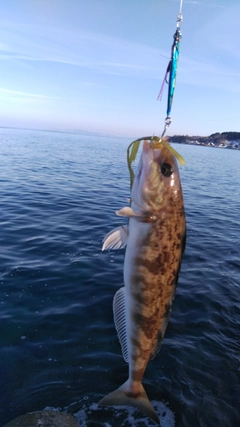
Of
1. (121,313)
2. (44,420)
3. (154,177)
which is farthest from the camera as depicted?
(44,420)

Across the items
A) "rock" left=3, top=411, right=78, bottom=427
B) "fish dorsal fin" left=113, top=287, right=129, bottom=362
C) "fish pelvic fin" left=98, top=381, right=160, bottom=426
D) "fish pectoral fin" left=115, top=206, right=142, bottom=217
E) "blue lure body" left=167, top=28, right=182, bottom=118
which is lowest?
"rock" left=3, top=411, right=78, bottom=427

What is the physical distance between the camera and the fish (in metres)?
3.71

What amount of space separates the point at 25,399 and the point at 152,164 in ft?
18.1

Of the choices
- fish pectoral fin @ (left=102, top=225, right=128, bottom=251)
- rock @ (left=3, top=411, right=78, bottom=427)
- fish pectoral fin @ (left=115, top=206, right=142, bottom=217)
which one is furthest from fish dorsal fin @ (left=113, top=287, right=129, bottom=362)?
rock @ (left=3, top=411, right=78, bottom=427)

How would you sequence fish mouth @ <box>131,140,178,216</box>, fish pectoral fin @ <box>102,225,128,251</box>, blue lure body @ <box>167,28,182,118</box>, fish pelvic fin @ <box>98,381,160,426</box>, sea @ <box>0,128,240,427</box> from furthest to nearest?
blue lure body @ <box>167,28,182,118</box> < sea @ <box>0,128,240,427</box> < fish pelvic fin @ <box>98,381,160,426</box> < fish pectoral fin @ <box>102,225,128,251</box> < fish mouth @ <box>131,140,178,216</box>

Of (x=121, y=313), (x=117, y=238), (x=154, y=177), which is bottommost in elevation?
(x=121, y=313)

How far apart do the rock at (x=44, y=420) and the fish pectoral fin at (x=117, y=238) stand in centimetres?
375

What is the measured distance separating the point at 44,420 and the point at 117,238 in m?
3.92

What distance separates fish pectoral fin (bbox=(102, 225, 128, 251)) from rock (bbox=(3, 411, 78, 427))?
3.75 m

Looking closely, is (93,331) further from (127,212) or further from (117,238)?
(127,212)

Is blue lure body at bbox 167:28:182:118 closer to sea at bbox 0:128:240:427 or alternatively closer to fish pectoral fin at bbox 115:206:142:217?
fish pectoral fin at bbox 115:206:142:217

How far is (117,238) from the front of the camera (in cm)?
392

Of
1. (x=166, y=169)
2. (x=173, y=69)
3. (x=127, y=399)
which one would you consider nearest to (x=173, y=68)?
(x=173, y=69)

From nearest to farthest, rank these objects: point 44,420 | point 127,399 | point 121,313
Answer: point 121,313 < point 127,399 < point 44,420
